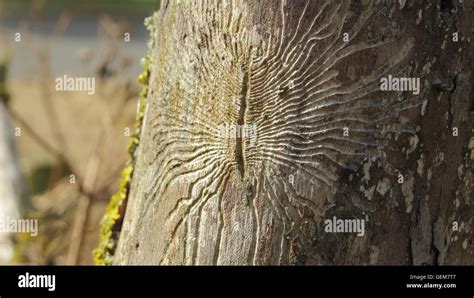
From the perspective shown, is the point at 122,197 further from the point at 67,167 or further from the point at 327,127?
the point at 67,167

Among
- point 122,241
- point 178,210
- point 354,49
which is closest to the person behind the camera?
point 354,49

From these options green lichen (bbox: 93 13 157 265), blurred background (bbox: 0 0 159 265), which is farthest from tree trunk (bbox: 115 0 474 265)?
blurred background (bbox: 0 0 159 265)

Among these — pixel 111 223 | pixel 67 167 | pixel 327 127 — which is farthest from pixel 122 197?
pixel 67 167

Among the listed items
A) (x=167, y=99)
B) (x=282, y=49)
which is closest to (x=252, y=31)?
(x=282, y=49)

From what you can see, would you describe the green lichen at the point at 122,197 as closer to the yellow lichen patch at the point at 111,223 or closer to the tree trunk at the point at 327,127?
the yellow lichen patch at the point at 111,223

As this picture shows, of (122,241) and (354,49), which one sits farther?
(122,241)
